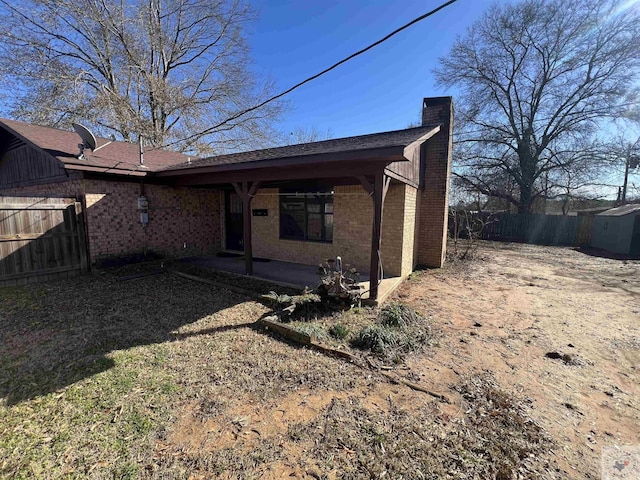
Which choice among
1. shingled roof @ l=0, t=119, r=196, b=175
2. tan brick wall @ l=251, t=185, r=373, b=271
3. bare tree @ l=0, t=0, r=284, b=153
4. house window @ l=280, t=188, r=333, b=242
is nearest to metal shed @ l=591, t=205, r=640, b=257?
tan brick wall @ l=251, t=185, r=373, b=271

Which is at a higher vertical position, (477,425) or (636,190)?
(636,190)

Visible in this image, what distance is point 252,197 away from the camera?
21.8 ft

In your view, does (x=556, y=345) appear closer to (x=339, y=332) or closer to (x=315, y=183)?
(x=339, y=332)

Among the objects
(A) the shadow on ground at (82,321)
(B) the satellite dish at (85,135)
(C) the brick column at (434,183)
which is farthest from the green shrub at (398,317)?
(B) the satellite dish at (85,135)

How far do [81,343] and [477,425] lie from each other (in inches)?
189

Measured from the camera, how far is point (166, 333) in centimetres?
416

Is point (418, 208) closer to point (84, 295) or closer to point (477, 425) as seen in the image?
point (477, 425)

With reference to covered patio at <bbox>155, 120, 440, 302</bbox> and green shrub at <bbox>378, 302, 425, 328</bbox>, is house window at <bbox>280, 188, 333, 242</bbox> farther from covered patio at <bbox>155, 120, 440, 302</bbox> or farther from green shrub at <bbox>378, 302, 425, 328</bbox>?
green shrub at <bbox>378, 302, 425, 328</bbox>

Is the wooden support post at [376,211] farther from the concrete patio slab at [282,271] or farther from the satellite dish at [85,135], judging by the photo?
the satellite dish at [85,135]

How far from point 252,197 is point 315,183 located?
202 centimetres

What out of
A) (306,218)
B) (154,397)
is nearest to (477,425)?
(154,397)

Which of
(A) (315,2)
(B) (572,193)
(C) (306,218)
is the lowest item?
(C) (306,218)

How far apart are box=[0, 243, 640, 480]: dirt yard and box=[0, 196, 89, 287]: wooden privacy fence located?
4.42 ft

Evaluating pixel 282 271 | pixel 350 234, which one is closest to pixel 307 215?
pixel 350 234
